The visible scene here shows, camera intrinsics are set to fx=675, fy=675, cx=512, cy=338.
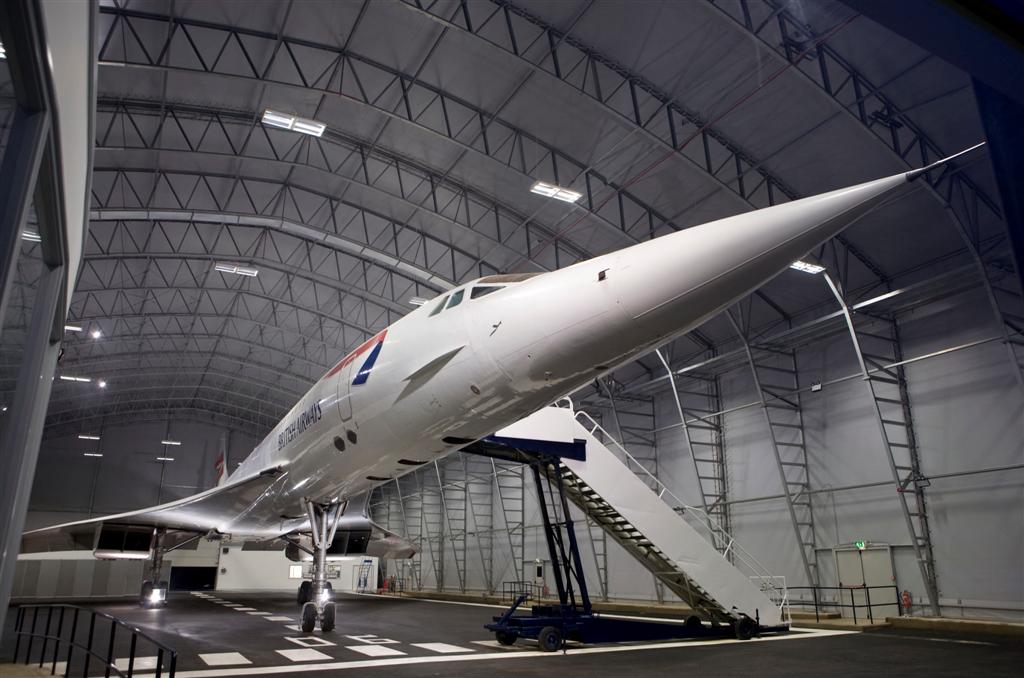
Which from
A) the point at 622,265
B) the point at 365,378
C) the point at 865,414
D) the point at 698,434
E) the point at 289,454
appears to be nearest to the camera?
the point at 622,265

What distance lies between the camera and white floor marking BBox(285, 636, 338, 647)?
9.81m

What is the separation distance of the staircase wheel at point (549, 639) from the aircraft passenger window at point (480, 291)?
5624 millimetres

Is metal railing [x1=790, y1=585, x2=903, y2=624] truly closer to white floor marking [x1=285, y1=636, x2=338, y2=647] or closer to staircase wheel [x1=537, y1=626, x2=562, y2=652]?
staircase wheel [x1=537, y1=626, x2=562, y2=652]

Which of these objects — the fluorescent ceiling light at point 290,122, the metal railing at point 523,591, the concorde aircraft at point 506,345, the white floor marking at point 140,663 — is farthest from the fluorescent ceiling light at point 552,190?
the white floor marking at point 140,663

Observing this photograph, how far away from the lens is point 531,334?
219 inches

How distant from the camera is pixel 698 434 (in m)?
24.2

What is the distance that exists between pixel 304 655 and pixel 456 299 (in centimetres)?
528

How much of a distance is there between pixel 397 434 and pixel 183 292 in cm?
2653

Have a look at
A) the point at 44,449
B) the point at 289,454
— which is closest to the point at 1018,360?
the point at 289,454

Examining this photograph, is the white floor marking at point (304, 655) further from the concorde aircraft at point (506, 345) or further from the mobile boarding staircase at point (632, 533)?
the mobile boarding staircase at point (632, 533)

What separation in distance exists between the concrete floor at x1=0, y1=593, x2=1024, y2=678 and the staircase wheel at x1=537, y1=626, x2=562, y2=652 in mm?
170

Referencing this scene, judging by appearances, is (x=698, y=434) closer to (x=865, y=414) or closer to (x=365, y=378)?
(x=865, y=414)

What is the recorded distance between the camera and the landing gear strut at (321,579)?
1034 cm

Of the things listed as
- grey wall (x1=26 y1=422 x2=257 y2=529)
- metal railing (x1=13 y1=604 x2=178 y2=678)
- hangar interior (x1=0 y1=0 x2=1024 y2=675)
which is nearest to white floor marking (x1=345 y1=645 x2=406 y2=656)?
metal railing (x1=13 y1=604 x2=178 y2=678)
